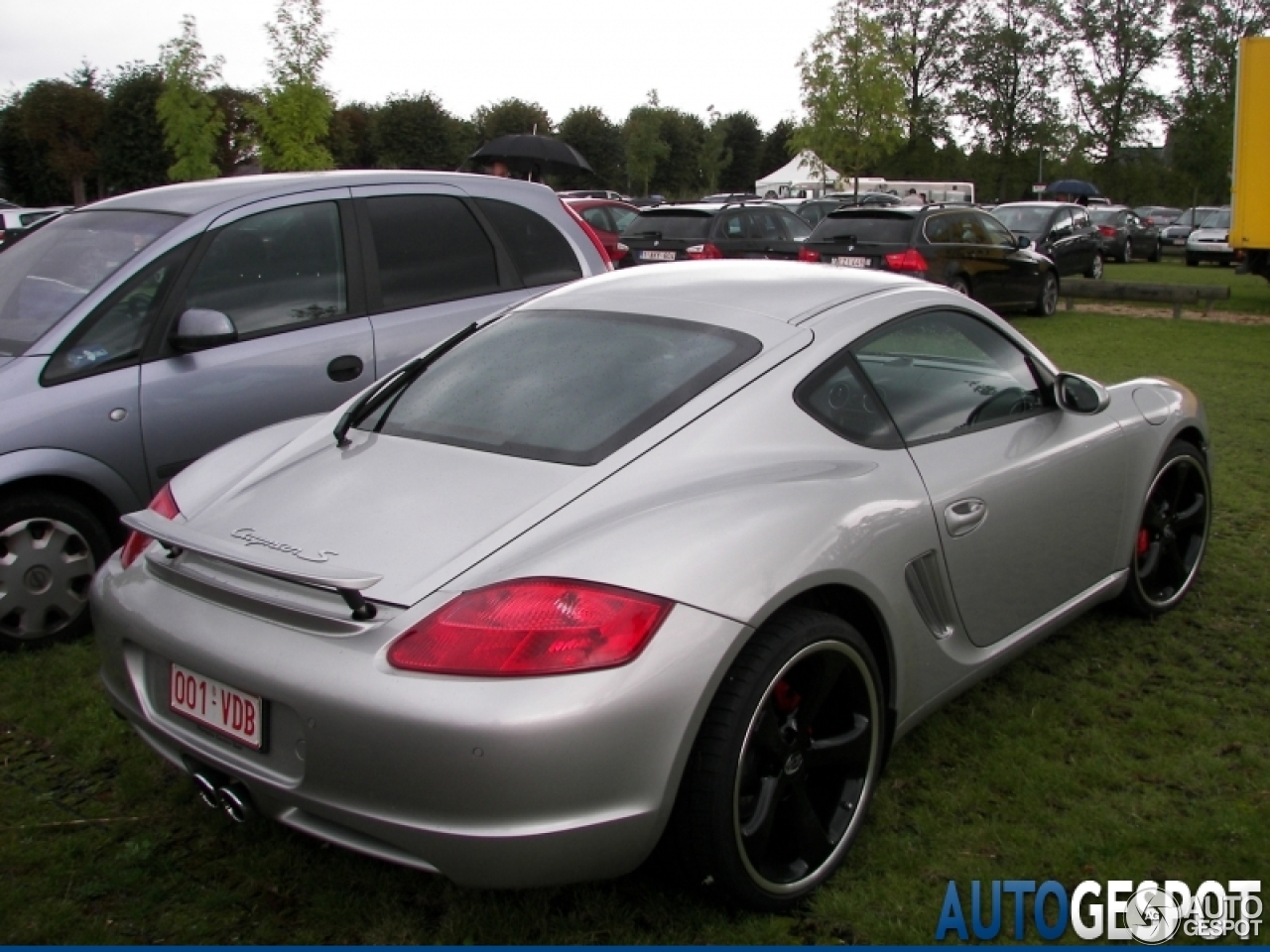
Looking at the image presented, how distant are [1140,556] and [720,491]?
247cm

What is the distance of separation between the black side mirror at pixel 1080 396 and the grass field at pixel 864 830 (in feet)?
3.10

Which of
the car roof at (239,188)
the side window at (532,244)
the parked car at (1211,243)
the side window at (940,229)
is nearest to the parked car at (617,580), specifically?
the car roof at (239,188)

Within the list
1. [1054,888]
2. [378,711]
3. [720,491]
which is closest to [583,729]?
[378,711]

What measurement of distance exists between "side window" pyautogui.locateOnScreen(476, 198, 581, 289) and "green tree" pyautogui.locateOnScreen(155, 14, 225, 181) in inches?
713

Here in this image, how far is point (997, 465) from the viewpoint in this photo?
3.45 meters

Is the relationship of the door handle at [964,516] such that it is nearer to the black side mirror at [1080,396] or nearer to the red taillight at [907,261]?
the black side mirror at [1080,396]

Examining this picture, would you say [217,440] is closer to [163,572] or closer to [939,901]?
[163,572]

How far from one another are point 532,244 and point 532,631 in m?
3.88

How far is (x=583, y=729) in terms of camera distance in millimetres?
2277

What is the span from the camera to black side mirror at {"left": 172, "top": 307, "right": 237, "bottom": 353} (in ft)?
14.9

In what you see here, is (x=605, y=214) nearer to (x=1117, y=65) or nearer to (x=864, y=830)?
(x=864, y=830)

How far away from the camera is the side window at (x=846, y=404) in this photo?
309 cm

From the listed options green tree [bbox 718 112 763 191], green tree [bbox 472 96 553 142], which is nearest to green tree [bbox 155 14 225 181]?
green tree [bbox 472 96 553 142]

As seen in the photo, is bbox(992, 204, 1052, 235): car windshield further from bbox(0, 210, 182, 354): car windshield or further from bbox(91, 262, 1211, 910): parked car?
bbox(91, 262, 1211, 910): parked car
